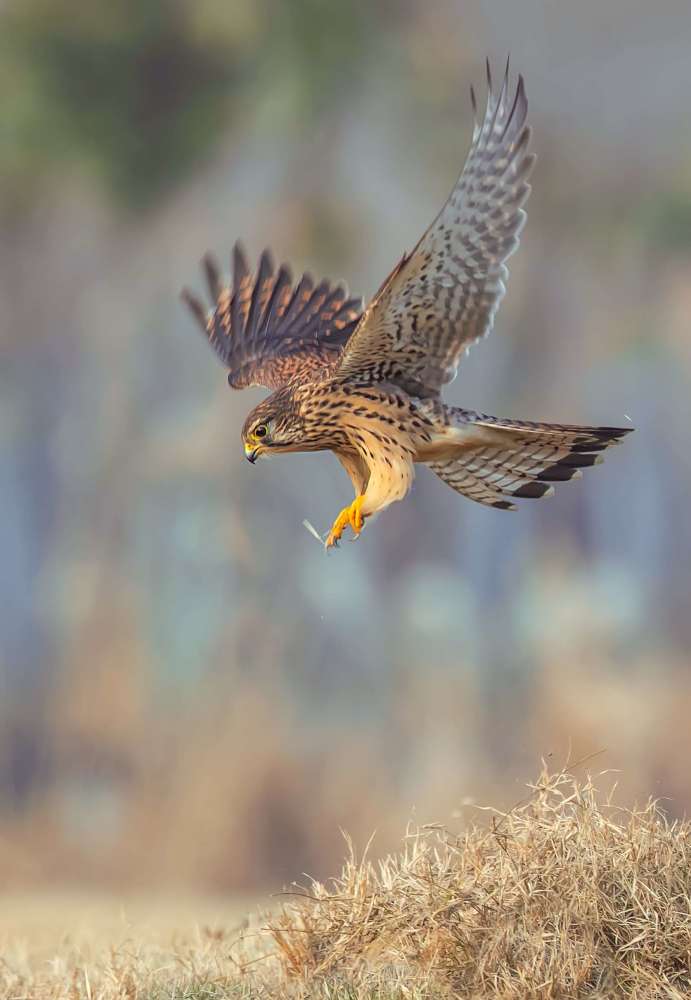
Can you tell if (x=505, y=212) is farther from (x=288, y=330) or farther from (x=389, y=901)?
(x=389, y=901)

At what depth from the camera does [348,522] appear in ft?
13.8

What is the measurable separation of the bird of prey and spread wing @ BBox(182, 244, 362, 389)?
574 millimetres

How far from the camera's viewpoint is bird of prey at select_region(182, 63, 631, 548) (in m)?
4.20

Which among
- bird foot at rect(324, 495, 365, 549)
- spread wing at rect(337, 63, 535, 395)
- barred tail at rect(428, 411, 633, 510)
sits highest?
spread wing at rect(337, 63, 535, 395)

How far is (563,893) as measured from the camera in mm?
4078

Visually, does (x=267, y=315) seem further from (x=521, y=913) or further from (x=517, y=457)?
(x=521, y=913)

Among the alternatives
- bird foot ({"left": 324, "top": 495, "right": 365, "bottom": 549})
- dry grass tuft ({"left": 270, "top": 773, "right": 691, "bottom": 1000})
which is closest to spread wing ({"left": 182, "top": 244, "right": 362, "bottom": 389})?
bird foot ({"left": 324, "top": 495, "right": 365, "bottom": 549})

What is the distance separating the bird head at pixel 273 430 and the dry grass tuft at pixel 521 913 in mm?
1296

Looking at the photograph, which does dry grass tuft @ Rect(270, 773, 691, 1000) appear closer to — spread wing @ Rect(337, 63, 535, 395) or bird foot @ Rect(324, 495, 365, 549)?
bird foot @ Rect(324, 495, 365, 549)

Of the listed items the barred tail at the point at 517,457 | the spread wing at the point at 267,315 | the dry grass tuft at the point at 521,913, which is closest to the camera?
the dry grass tuft at the point at 521,913

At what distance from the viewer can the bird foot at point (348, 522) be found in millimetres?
4098

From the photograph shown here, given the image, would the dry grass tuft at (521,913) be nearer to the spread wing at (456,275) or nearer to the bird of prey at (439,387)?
the bird of prey at (439,387)

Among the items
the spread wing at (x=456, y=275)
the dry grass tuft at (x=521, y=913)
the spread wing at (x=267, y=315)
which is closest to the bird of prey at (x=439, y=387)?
the spread wing at (x=456, y=275)

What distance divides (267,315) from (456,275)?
1.40m
